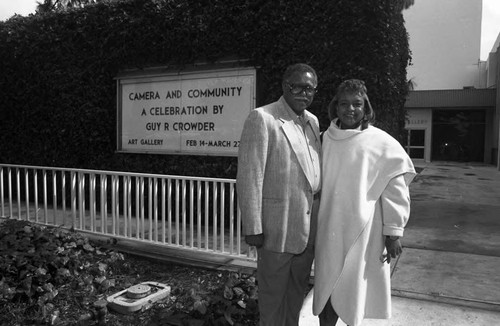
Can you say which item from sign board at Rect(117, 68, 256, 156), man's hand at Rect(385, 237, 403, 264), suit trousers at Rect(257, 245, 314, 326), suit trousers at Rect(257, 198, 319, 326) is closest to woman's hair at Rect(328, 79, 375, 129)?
suit trousers at Rect(257, 198, 319, 326)

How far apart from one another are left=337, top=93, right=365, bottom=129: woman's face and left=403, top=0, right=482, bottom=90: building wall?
3060 centimetres

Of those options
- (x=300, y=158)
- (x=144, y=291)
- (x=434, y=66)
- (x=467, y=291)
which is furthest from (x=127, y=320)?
(x=434, y=66)

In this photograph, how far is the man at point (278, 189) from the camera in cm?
223

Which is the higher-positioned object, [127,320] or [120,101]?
[120,101]

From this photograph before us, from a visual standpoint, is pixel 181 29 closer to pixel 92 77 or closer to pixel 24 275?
pixel 92 77

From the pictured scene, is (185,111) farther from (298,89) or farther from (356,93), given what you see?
(356,93)

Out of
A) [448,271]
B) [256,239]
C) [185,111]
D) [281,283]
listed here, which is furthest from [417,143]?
[256,239]

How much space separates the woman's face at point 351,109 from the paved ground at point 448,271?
163 cm

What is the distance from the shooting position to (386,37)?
4996 mm

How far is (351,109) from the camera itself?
2.29 metres

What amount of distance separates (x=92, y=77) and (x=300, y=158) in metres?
6.02

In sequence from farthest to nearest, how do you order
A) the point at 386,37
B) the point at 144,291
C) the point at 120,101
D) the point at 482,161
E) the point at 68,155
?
the point at 482,161
the point at 68,155
the point at 120,101
the point at 386,37
the point at 144,291

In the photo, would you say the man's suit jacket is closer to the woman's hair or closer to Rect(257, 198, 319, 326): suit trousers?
Rect(257, 198, 319, 326): suit trousers

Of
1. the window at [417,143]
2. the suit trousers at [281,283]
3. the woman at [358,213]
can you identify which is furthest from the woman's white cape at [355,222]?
the window at [417,143]
